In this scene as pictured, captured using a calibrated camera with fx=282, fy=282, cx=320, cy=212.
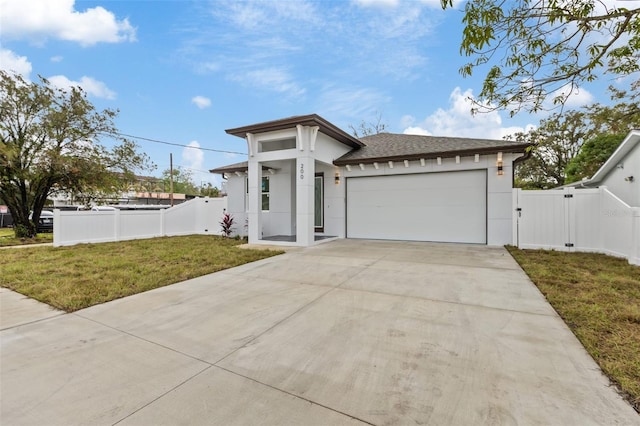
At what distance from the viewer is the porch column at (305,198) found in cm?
902

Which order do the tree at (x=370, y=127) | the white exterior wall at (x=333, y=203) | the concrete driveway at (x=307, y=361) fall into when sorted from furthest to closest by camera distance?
the tree at (x=370, y=127)
the white exterior wall at (x=333, y=203)
the concrete driveway at (x=307, y=361)

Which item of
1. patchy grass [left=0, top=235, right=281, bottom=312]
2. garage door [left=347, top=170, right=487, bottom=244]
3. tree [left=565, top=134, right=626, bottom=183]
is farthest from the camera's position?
tree [left=565, top=134, right=626, bottom=183]

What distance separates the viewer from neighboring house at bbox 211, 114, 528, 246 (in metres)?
8.88

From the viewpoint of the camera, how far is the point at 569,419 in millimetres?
1730

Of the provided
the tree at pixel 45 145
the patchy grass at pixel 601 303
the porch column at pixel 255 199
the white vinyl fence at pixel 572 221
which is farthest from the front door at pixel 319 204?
the tree at pixel 45 145

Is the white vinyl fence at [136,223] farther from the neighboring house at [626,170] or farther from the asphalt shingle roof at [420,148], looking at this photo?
the neighboring house at [626,170]

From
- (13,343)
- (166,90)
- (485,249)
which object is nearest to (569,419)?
(13,343)

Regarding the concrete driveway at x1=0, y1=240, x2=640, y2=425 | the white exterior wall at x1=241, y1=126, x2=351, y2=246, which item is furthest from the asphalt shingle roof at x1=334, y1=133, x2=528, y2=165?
the concrete driveway at x1=0, y1=240, x2=640, y2=425

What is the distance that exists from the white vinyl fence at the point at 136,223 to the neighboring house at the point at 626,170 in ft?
48.3

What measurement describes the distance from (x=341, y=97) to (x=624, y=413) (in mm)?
17335

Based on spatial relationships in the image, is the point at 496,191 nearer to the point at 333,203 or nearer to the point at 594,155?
the point at 333,203

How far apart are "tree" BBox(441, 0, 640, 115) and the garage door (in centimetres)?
555

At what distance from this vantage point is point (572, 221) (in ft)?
25.3

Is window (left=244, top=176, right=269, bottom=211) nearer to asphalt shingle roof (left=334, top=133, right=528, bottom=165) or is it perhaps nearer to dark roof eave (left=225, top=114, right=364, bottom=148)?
dark roof eave (left=225, top=114, right=364, bottom=148)
